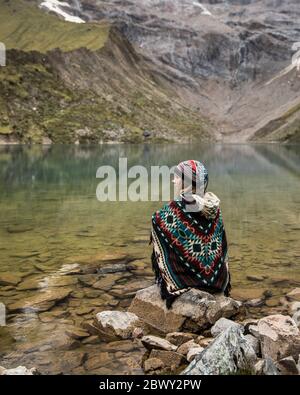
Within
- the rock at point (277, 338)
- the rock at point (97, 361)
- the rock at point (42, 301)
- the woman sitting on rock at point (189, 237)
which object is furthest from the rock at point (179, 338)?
the rock at point (42, 301)

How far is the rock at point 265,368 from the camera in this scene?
21.5 ft

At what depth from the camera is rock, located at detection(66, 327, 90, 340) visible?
30.6 ft

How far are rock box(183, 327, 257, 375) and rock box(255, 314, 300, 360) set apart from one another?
1.81ft

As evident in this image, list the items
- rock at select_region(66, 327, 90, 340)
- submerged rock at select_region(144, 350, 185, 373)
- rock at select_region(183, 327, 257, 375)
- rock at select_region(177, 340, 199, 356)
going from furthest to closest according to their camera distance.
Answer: rock at select_region(66, 327, 90, 340)
rock at select_region(177, 340, 199, 356)
submerged rock at select_region(144, 350, 185, 373)
rock at select_region(183, 327, 257, 375)

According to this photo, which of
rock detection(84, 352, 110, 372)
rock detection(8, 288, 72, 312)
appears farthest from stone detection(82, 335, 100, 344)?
rock detection(8, 288, 72, 312)

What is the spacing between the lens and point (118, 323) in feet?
30.8

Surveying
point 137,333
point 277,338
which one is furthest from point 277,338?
point 137,333

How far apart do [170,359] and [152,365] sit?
31cm

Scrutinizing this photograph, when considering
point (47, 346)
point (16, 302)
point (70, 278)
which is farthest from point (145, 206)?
point (47, 346)

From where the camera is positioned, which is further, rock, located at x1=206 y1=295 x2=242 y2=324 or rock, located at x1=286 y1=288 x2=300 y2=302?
rock, located at x1=286 y1=288 x2=300 y2=302

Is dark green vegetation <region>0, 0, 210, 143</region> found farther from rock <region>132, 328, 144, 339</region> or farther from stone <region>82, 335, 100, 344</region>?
rock <region>132, 328, 144, 339</region>
